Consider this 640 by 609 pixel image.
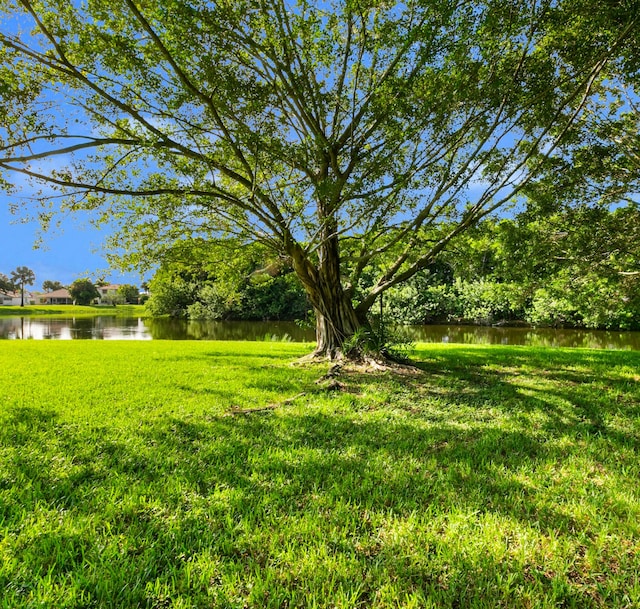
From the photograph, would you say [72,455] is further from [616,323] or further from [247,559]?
[616,323]

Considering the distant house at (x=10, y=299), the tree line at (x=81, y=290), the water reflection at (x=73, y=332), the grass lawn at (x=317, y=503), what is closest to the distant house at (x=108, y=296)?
the tree line at (x=81, y=290)

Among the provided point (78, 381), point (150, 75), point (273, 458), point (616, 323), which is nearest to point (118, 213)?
point (150, 75)

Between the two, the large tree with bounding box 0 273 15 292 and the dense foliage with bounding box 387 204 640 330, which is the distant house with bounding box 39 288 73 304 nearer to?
the large tree with bounding box 0 273 15 292

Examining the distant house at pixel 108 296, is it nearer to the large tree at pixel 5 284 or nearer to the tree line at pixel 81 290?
the tree line at pixel 81 290

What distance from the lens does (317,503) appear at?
254 cm

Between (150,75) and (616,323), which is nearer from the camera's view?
(150,75)

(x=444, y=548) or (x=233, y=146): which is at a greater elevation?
(x=233, y=146)

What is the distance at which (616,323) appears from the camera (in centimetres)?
2923

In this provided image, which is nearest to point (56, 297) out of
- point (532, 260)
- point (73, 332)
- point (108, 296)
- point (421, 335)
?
point (108, 296)

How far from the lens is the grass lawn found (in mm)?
1829

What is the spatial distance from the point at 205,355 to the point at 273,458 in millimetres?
7770

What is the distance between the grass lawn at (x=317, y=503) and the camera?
1.83 meters

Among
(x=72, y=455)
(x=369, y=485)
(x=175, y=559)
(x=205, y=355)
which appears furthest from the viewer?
(x=205, y=355)

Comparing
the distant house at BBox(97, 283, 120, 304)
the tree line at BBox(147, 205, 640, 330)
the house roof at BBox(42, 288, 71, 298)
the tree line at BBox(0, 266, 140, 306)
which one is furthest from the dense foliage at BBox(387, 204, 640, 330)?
the house roof at BBox(42, 288, 71, 298)
